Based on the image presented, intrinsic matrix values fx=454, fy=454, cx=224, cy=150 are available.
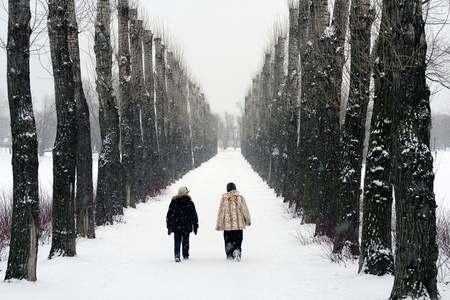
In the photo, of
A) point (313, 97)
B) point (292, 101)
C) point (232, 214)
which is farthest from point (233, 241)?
point (292, 101)

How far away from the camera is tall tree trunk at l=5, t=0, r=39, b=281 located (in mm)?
6582

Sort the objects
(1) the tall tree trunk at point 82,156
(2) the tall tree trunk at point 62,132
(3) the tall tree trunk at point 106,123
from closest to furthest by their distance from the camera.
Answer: (2) the tall tree trunk at point 62,132 → (1) the tall tree trunk at point 82,156 → (3) the tall tree trunk at point 106,123

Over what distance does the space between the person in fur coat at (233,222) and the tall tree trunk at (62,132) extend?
309 centimetres

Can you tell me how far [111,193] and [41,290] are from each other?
809 centimetres

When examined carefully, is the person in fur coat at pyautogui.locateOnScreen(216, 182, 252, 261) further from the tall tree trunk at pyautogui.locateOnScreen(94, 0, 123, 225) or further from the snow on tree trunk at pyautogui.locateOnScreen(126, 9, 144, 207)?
the snow on tree trunk at pyautogui.locateOnScreen(126, 9, 144, 207)

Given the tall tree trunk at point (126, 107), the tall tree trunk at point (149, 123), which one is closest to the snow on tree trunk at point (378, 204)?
the tall tree trunk at point (126, 107)

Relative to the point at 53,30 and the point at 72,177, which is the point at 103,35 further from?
the point at 72,177

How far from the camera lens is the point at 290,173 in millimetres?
19812

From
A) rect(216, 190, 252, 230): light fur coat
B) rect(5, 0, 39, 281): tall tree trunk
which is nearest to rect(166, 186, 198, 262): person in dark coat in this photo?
rect(216, 190, 252, 230): light fur coat

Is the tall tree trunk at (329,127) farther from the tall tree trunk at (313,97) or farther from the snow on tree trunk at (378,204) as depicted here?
the snow on tree trunk at (378,204)

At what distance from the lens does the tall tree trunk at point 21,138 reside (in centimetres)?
658

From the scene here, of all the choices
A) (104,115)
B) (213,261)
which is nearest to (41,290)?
(213,261)

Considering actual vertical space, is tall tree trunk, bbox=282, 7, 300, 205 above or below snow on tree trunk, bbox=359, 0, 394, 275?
above

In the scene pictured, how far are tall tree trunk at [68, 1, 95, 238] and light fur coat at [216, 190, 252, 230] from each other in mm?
3803
